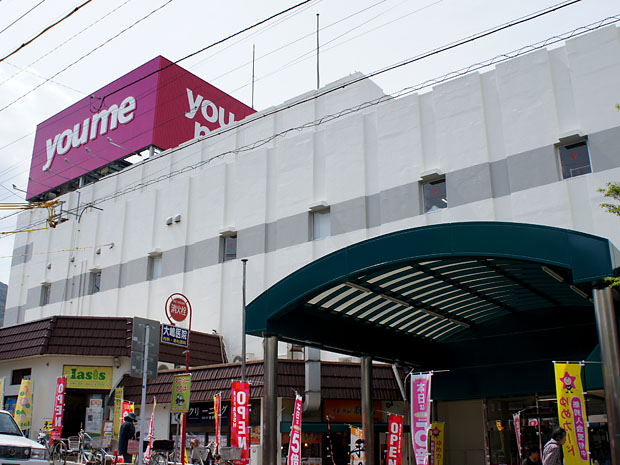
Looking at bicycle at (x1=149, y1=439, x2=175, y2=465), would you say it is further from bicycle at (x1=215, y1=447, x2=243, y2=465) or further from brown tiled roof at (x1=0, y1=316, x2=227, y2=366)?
brown tiled roof at (x1=0, y1=316, x2=227, y2=366)

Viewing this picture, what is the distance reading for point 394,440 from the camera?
1623 centimetres

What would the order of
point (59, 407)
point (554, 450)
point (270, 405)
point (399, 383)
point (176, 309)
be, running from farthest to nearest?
point (176, 309) → point (59, 407) → point (399, 383) → point (270, 405) → point (554, 450)

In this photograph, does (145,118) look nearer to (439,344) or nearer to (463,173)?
(463,173)

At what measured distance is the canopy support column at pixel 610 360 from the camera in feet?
31.2

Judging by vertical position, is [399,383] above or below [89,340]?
below

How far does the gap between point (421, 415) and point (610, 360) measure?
4513 millimetres

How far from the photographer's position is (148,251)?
102 ft

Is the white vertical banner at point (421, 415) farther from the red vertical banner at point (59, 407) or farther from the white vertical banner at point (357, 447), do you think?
the red vertical banner at point (59, 407)

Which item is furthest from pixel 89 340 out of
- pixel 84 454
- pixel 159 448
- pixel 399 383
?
pixel 399 383

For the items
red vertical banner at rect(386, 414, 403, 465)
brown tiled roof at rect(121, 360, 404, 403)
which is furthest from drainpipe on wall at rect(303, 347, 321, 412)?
red vertical banner at rect(386, 414, 403, 465)

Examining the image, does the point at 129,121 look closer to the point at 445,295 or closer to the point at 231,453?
the point at 231,453

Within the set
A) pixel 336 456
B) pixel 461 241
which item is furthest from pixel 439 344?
pixel 461 241

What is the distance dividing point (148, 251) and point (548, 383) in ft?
66.7

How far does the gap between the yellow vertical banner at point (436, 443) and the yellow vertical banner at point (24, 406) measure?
1581 cm
